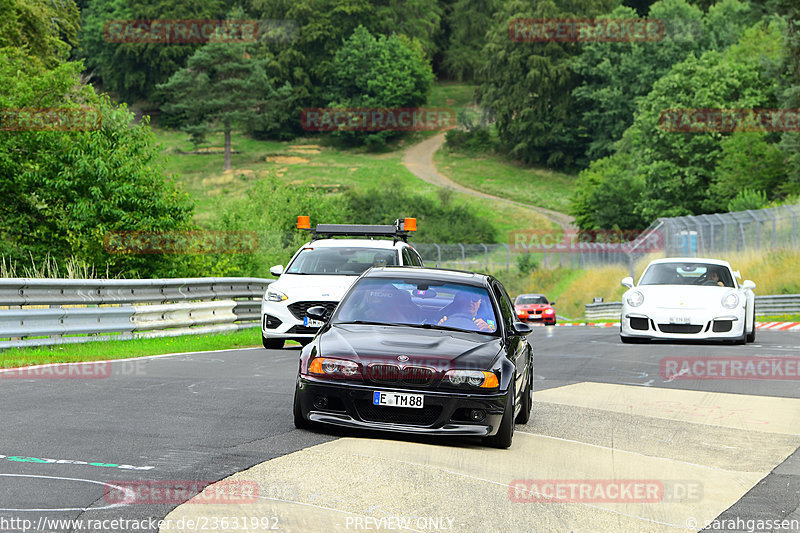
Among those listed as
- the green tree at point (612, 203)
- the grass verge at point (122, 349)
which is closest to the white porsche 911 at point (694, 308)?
the grass verge at point (122, 349)

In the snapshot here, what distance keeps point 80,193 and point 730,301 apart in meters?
17.6

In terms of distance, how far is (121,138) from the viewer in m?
30.8

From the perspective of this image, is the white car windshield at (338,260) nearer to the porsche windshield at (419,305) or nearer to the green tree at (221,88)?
the porsche windshield at (419,305)

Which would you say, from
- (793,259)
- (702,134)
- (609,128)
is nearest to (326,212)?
(702,134)

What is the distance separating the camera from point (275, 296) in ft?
55.8

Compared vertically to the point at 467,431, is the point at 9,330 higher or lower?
lower

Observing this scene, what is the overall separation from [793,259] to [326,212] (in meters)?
Answer: 35.5

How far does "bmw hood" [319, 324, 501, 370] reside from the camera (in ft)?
26.9

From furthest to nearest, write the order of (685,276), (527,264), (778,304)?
(527,264)
(778,304)
(685,276)

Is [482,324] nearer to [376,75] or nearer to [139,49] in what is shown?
[376,75]

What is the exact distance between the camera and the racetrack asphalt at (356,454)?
236 inches

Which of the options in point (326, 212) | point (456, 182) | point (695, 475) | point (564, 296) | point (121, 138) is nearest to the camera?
point (695, 475)

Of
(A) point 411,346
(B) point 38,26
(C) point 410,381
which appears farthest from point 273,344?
(B) point 38,26

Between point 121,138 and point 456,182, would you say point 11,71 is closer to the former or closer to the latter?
point 121,138
